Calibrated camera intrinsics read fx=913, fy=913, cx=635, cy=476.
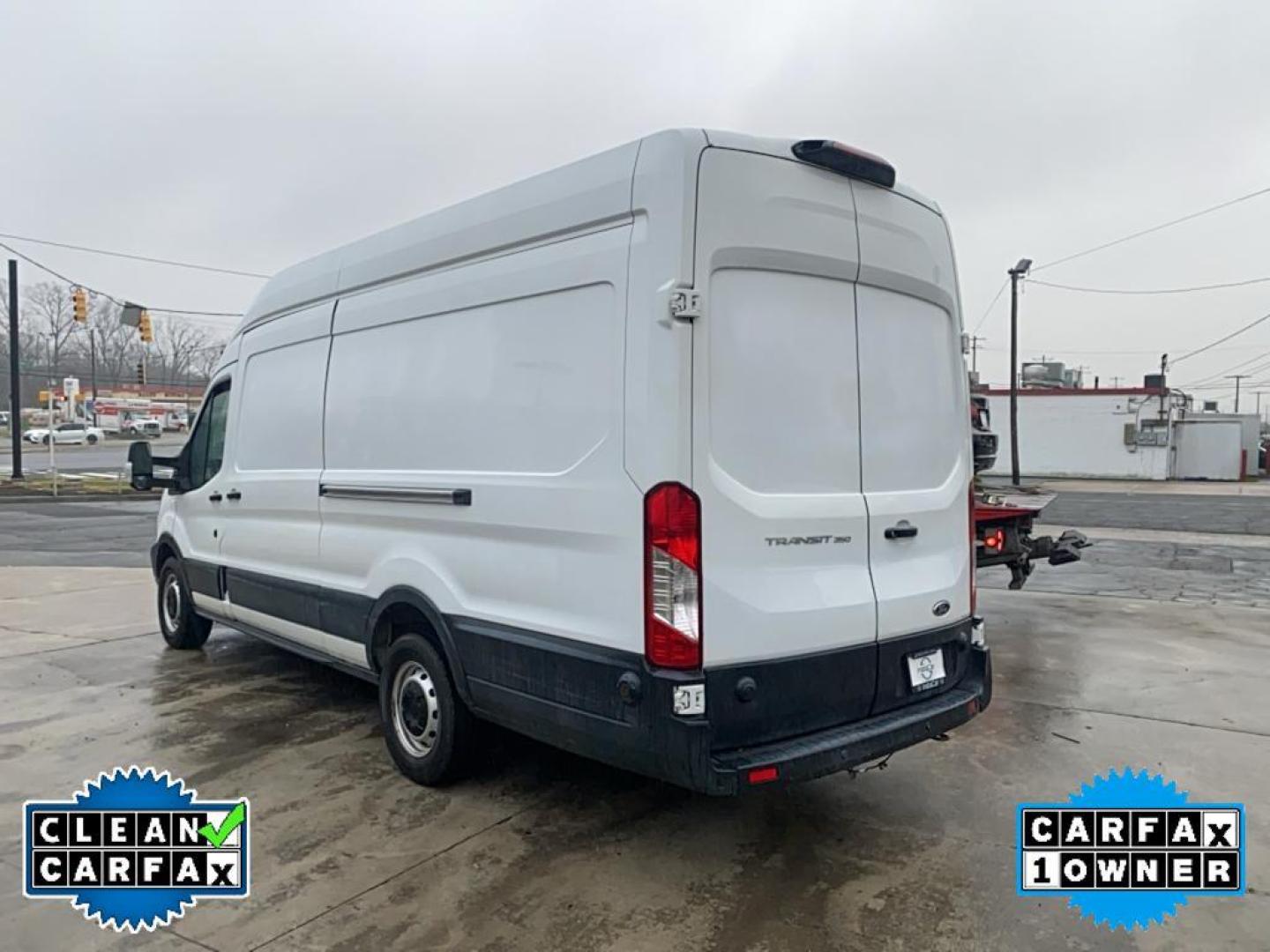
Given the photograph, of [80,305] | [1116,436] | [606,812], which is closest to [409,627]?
[606,812]

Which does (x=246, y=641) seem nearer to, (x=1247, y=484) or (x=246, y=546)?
(x=246, y=546)

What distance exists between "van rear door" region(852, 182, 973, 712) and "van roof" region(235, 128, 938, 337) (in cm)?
30

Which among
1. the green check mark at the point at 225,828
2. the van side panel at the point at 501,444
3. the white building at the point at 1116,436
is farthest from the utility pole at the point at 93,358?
the green check mark at the point at 225,828

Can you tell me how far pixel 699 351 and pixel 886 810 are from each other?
2.39m

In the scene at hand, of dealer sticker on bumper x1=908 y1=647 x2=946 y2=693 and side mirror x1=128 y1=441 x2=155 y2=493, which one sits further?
side mirror x1=128 y1=441 x2=155 y2=493

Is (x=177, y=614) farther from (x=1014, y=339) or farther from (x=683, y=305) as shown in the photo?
(x=1014, y=339)

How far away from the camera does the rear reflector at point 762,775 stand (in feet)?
10.5

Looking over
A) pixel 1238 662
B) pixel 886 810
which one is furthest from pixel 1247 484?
pixel 886 810

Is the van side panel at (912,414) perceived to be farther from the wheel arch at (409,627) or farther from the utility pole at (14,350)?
the utility pole at (14,350)

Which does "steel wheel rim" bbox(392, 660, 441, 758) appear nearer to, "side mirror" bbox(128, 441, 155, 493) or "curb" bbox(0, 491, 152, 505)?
"side mirror" bbox(128, 441, 155, 493)

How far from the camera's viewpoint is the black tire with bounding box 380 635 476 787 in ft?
14.0

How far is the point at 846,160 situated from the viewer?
3729 millimetres

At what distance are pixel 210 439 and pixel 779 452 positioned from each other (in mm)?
4955

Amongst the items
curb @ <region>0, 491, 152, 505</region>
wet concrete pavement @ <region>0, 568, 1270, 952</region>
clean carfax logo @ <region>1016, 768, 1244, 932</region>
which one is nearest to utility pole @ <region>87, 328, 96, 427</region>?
→ curb @ <region>0, 491, 152, 505</region>
